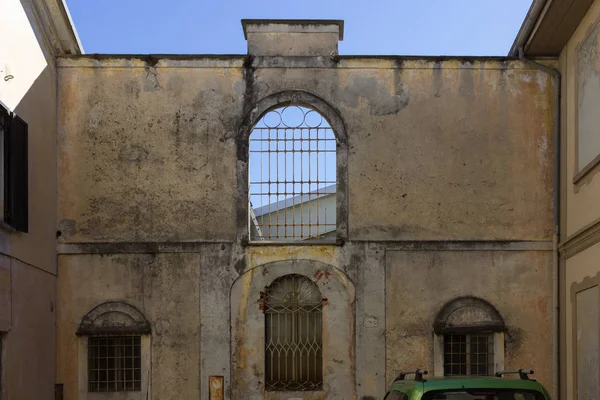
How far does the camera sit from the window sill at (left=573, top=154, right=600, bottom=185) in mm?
10953

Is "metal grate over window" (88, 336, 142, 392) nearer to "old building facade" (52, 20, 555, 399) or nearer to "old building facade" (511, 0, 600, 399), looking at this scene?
"old building facade" (52, 20, 555, 399)

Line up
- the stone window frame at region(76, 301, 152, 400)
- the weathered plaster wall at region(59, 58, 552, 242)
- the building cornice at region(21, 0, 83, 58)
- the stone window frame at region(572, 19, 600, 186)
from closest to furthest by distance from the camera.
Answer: the stone window frame at region(572, 19, 600, 186) → the building cornice at region(21, 0, 83, 58) → the stone window frame at region(76, 301, 152, 400) → the weathered plaster wall at region(59, 58, 552, 242)

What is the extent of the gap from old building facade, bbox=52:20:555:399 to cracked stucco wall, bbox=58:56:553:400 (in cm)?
2

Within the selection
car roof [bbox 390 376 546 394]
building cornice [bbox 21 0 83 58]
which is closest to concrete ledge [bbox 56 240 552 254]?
building cornice [bbox 21 0 83 58]

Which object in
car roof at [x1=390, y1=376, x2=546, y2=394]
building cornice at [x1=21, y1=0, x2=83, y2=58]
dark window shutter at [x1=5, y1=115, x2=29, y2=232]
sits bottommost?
car roof at [x1=390, y1=376, x2=546, y2=394]

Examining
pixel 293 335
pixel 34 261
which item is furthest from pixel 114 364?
pixel 293 335

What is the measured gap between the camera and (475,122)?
43.5 ft

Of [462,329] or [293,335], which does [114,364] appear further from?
[462,329]

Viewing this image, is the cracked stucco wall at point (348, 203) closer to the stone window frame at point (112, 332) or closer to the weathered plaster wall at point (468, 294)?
the weathered plaster wall at point (468, 294)

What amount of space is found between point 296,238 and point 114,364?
3.58 metres

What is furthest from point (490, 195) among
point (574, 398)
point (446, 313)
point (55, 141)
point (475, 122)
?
point (55, 141)

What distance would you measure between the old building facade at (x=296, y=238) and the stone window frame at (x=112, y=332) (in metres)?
0.03

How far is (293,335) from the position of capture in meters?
13.0

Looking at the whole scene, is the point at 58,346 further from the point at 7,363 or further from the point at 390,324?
the point at 390,324
